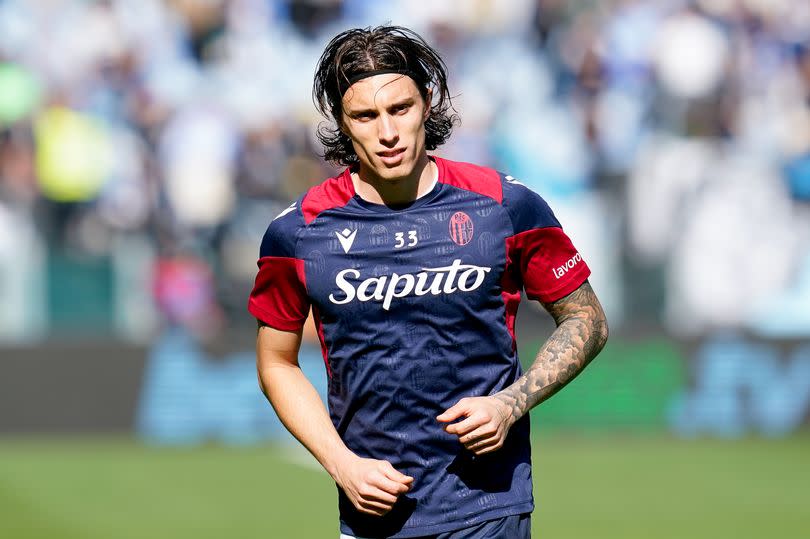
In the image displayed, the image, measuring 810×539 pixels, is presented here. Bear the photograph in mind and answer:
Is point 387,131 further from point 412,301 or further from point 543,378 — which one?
point 543,378

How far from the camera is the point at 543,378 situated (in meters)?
4.40

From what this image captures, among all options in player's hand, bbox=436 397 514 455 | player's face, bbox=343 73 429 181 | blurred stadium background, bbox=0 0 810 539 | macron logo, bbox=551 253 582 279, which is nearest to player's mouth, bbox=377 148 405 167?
player's face, bbox=343 73 429 181

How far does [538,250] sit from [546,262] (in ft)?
0.16

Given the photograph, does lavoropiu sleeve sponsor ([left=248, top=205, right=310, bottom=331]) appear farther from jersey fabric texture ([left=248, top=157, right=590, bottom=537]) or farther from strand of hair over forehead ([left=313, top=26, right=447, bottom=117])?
strand of hair over forehead ([left=313, top=26, right=447, bottom=117])

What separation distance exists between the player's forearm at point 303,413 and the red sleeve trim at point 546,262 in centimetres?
79

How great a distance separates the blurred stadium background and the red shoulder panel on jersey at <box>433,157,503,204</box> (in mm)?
7324

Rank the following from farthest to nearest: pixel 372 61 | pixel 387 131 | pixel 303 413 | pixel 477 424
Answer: pixel 303 413 → pixel 372 61 → pixel 387 131 → pixel 477 424

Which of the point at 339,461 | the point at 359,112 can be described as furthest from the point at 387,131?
the point at 339,461

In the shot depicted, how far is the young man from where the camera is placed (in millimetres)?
4352

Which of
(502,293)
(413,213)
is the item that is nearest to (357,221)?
(413,213)

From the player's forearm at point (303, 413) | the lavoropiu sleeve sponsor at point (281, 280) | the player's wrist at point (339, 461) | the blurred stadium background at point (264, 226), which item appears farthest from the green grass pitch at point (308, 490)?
the player's wrist at point (339, 461)

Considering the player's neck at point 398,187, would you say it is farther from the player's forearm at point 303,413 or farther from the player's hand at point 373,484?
the player's hand at point 373,484

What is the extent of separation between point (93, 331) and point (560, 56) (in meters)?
5.91

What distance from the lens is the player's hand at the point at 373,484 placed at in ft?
13.4
